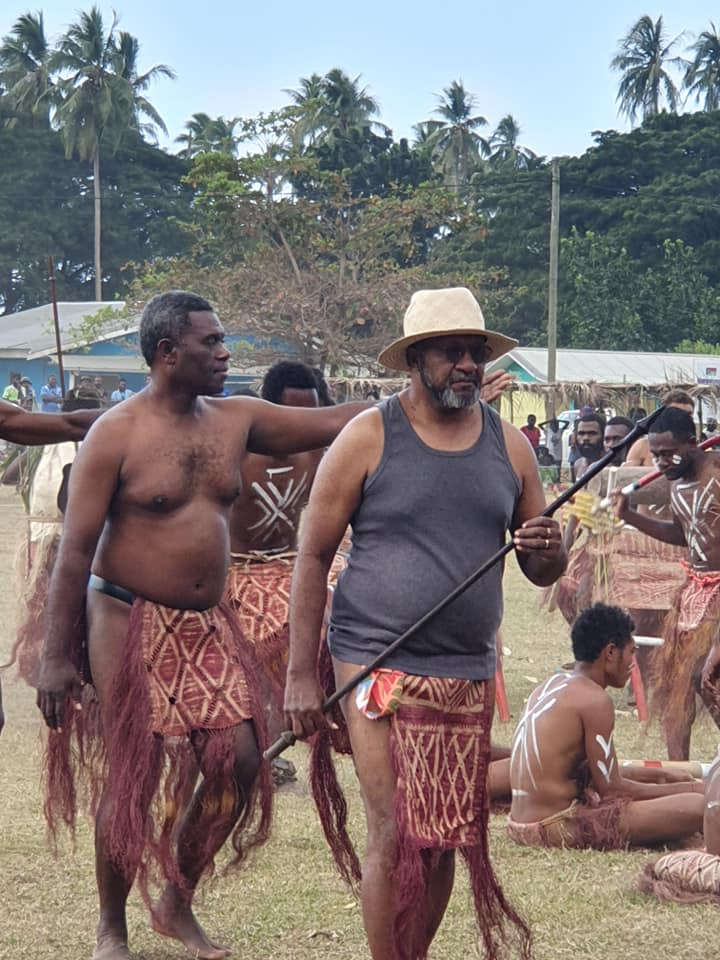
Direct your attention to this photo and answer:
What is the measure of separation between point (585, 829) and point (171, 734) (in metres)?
1.97

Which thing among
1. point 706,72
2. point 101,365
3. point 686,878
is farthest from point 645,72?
point 686,878

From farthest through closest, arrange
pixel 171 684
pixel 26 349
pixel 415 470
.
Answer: pixel 26 349
pixel 171 684
pixel 415 470

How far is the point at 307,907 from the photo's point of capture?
5.28 metres

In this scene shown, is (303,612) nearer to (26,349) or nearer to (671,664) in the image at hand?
(671,664)

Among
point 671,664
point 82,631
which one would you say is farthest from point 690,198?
point 82,631

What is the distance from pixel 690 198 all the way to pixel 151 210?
789 inches

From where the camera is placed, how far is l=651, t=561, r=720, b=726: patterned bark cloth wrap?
7.34m

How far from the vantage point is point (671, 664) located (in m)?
7.55

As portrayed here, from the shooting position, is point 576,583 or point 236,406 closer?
point 236,406

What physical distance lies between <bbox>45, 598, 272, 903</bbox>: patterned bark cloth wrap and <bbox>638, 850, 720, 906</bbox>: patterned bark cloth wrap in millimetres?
1424

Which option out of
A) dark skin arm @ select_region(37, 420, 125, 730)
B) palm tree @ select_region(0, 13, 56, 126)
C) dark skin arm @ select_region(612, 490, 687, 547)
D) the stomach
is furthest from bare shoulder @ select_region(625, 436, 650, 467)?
palm tree @ select_region(0, 13, 56, 126)

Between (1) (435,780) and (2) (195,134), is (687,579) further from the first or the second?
(2) (195,134)

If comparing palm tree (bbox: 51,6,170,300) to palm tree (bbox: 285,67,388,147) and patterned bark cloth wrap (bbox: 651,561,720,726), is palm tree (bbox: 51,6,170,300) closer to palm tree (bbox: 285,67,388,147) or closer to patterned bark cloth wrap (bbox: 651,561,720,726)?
palm tree (bbox: 285,67,388,147)

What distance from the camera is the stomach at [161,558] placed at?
484 cm
